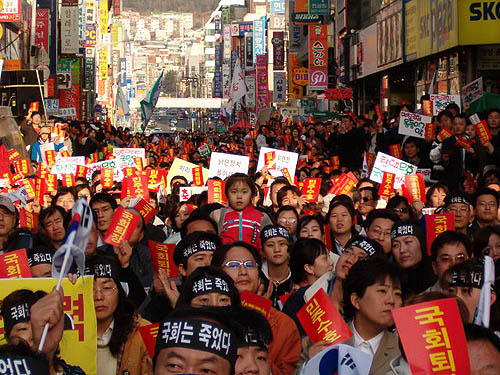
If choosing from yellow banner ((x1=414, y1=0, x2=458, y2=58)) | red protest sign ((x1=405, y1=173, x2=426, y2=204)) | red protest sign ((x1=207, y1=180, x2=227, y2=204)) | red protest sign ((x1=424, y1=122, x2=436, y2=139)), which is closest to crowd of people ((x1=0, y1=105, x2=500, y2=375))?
red protest sign ((x1=207, y1=180, x2=227, y2=204))

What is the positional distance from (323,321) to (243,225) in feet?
11.5

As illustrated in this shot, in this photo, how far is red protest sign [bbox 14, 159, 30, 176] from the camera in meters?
13.4

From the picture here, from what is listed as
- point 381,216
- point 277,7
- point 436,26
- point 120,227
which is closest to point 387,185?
point 381,216

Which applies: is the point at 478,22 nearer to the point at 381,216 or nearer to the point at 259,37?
the point at 381,216

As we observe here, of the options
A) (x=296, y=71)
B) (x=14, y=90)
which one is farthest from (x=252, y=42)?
(x=14, y=90)

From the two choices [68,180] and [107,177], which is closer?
[107,177]

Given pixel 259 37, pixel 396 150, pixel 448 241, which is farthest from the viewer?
pixel 259 37

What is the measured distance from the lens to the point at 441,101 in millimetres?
13828

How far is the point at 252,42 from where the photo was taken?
85.4 m

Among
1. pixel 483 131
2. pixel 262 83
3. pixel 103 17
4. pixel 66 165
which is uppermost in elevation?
pixel 103 17

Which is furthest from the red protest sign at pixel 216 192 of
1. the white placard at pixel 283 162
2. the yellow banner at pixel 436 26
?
the yellow banner at pixel 436 26

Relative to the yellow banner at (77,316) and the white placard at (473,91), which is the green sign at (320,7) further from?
the yellow banner at (77,316)

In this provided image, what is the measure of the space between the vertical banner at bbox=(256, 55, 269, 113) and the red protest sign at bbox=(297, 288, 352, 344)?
6162 centimetres

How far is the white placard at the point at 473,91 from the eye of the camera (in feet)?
43.0
